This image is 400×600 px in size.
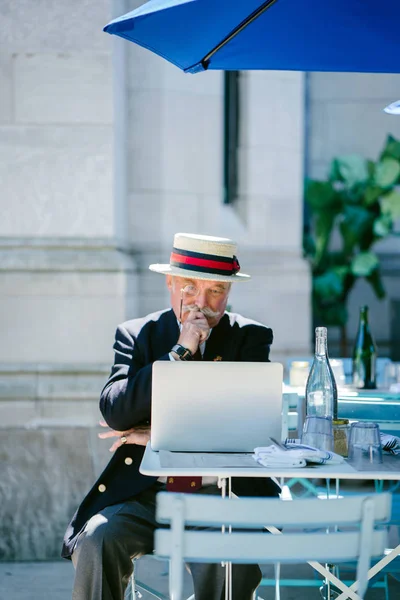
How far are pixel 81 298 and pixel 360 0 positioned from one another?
255 cm

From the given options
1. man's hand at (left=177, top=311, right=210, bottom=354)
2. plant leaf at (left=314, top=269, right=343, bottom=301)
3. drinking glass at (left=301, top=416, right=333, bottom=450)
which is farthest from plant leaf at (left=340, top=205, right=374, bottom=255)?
drinking glass at (left=301, top=416, right=333, bottom=450)

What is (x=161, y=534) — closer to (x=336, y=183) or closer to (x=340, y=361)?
(x=340, y=361)

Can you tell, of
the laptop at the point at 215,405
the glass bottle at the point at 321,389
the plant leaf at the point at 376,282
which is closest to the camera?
the laptop at the point at 215,405

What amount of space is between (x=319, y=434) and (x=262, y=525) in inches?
30.7

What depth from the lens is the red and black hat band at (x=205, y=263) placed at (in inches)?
135

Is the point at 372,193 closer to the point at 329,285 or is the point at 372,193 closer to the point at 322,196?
the point at 322,196

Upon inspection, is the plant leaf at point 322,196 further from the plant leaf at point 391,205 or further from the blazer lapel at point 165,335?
the blazer lapel at point 165,335

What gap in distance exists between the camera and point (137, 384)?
10.5 ft

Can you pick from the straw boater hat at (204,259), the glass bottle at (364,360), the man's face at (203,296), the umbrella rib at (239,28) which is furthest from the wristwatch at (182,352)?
the glass bottle at (364,360)

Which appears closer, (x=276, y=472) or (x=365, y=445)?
(x=276, y=472)

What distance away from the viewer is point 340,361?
4766mm

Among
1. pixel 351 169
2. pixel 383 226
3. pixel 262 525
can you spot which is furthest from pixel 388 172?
pixel 262 525

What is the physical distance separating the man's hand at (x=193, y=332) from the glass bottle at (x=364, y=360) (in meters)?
1.64

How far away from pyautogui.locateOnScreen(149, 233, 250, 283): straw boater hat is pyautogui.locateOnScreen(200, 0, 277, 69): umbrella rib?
0.77m
